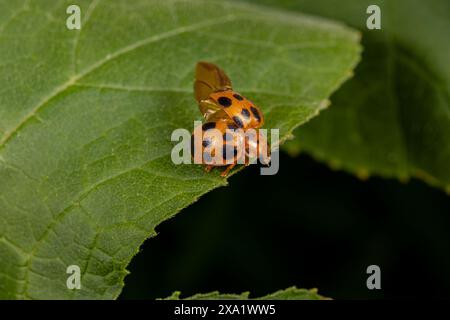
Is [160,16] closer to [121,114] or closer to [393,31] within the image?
[121,114]

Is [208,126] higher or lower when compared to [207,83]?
lower

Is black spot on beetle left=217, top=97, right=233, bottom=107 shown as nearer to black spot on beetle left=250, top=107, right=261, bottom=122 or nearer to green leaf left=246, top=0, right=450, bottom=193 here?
→ black spot on beetle left=250, top=107, right=261, bottom=122

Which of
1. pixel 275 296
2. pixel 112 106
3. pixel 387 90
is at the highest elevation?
pixel 387 90

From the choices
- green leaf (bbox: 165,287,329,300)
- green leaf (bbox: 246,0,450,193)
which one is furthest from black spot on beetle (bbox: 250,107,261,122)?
green leaf (bbox: 246,0,450,193)

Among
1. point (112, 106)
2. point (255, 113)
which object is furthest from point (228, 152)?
point (112, 106)

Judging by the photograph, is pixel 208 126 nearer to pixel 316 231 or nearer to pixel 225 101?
pixel 225 101

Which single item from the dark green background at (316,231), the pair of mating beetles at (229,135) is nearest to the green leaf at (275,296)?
the pair of mating beetles at (229,135)

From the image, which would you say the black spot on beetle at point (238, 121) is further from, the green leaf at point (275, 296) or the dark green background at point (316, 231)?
the dark green background at point (316, 231)
